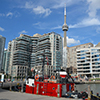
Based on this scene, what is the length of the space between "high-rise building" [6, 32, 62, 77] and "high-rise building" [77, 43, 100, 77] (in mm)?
27110

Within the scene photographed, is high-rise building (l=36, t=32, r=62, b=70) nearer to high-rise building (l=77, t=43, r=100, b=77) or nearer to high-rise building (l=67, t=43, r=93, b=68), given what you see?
high-rise building (l=77, t=43, r=100, b=77)

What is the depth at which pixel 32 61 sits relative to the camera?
518 ft

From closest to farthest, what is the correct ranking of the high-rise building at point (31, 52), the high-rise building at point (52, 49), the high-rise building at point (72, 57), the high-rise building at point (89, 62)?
the high-rise building at point (89, 62)
the high-rise building at point (52, 49)
the high-rise building at point (31, 52)
the high-rise building at point (72, 57)

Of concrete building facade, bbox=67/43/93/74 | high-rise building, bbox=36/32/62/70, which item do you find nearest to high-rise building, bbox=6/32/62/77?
high-rise building, bbox=36/32/62/70

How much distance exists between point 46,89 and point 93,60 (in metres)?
97.5

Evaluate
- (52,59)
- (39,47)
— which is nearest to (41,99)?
(52,59)

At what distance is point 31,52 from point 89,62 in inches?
3126

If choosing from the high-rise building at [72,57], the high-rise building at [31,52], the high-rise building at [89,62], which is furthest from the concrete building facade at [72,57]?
the high-rise building at [89,62]

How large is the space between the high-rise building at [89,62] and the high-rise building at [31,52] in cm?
2711

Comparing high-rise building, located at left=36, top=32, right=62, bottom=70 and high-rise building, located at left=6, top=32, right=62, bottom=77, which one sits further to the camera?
high-rise building, located at left=6, top=32, right=62, bottom=77

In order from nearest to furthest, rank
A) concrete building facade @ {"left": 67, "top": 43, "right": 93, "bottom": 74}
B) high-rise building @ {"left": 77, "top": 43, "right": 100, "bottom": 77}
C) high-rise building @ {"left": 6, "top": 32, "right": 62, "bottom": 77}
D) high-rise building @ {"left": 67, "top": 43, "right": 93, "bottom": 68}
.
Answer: high-rise building @ {"left": 77, "top": 43, "right": 100, "bottom": 77}
high-rise building @ {"left": 6, "top": 32, "right": 62, "bottom": 77}
concrete building facade @ {"left": 67, "top": 43, "right": 93, "bottom": 74}
high-rise building @ {"left": 67, "top": 43, "right": 93, "bottom": 68}

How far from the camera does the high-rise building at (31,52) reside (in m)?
141

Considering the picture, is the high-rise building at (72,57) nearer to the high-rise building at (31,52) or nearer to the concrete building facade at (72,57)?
the concrete building facade at (72,57)

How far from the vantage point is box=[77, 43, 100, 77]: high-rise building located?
113m
